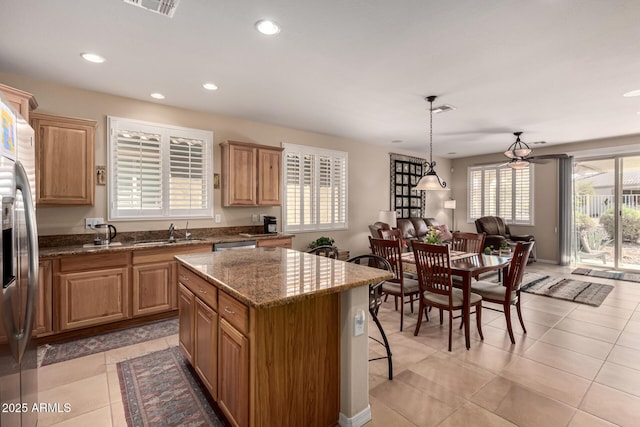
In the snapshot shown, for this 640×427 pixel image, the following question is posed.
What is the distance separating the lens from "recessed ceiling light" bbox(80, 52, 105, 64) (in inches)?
110

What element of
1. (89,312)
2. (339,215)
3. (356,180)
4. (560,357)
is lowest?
(560,357)

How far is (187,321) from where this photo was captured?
97.7 inches

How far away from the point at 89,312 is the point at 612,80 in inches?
242

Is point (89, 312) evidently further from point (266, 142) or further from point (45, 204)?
point (266, 142)

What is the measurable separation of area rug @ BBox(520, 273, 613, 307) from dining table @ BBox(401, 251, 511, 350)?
2.01m

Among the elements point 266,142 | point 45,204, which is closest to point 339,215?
point 266,142

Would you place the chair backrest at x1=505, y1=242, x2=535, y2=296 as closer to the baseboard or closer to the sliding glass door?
the baseboard

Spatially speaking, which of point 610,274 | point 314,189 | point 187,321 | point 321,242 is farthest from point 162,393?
point 610,274

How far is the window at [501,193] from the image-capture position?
7.54 meters

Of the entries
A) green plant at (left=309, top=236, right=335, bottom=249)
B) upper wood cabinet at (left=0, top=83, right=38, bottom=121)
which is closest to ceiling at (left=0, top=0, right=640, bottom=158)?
upper wood cabinet at (left=0, top=83, right=38, bottom=121)

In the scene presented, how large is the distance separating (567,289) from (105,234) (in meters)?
6.76

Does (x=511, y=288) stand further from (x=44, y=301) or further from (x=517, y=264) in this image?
(x=44, y=301)

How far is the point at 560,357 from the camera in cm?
284

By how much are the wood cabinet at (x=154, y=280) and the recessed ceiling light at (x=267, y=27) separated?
8.43 feet
